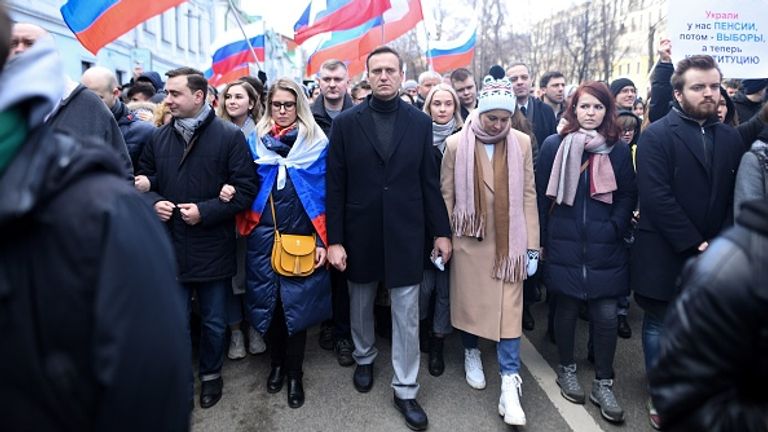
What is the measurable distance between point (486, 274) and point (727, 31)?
279cm

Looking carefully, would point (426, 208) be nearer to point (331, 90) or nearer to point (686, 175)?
point (686, 175)

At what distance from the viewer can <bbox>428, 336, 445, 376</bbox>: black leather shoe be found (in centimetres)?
380

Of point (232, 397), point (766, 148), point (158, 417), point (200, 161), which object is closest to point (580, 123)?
point (766, 148)

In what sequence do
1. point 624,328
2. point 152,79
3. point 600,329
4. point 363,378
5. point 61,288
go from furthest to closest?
point 152,79, point 624,328, point 363,378, point 600,329, point 61,288

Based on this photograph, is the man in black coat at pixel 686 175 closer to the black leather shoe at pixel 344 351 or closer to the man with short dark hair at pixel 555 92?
the black leather shoe at pixel 344 351

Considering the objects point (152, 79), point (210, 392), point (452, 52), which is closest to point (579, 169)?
point (210, 392)

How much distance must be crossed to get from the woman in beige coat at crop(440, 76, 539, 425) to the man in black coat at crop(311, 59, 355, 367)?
1.03 metres

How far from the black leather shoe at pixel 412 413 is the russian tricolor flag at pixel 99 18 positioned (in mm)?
3950

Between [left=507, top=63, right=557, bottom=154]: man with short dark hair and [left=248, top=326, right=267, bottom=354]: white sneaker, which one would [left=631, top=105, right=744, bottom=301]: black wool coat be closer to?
[left=507, top=63, right=557, bottom=154]: man with short dark hair

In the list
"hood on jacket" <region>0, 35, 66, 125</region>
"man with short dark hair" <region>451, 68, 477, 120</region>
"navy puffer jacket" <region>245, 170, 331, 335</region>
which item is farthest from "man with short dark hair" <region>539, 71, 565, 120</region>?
"hood on jacket" <region>0, 35, 66, 125</region>

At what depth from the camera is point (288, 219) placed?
137 inches

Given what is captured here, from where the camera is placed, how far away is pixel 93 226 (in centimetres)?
99

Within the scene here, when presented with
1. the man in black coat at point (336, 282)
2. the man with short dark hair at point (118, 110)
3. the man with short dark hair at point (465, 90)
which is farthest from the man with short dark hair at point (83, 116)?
the man with short dark hair at point (465, 90)

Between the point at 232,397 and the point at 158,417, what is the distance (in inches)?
105
